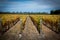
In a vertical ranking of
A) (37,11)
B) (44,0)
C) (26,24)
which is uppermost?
(44,0)

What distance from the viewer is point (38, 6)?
146 inches

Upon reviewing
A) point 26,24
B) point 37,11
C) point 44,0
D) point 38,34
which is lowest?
point 38,34

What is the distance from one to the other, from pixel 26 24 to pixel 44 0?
0.68m

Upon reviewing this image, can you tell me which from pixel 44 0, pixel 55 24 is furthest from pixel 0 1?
pixel 55 24

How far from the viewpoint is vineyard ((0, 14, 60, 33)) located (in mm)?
3662

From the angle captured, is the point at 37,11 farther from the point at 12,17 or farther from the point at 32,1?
the point at 12,17

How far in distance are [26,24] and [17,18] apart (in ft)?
0.82

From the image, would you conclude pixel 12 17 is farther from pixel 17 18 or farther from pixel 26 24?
pixel 26 24

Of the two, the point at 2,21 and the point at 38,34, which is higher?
the point at 2,21

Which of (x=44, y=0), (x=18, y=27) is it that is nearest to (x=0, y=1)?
(x=18, y=27)

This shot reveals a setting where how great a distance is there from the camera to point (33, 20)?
3.65 m

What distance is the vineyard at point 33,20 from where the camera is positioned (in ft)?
12.0

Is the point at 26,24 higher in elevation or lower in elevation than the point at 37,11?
lower

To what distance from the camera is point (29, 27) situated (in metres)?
3.68
